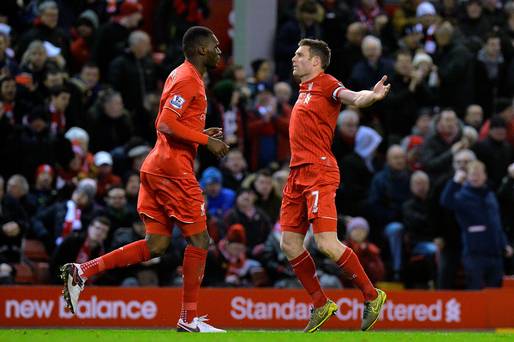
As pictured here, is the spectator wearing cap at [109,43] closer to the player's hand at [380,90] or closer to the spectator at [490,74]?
the spectator at [490,74]

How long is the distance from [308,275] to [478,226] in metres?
5.56

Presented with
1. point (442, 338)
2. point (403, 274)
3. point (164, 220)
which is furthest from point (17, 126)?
point (442, 338)

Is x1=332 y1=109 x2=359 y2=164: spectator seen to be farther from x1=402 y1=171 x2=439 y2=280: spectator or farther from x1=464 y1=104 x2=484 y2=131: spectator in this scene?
x1=464 y1=104 x2=484 y2=131: spectator

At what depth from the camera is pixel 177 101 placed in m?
10.7

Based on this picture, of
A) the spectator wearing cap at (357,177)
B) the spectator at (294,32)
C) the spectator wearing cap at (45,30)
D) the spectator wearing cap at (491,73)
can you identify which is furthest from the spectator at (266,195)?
the spectator wearing cap at (491,73)

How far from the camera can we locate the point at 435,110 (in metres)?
19.1

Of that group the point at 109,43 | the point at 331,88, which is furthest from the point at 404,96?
the point at 331,88

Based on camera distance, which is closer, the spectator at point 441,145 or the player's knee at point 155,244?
the player's knee at point 155,244

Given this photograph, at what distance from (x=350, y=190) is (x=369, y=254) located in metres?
1.44

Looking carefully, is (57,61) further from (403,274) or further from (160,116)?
(160,116)

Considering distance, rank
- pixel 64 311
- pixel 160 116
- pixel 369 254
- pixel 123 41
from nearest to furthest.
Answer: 1. pixel 160 116
2. pixel 64 311
3. pixel 369 254
4. pixel 123 41

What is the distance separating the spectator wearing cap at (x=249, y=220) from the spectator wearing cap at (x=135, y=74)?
213cm

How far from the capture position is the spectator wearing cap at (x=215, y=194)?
16.8 metres

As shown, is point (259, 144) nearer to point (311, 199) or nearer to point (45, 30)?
point (45, 30)
